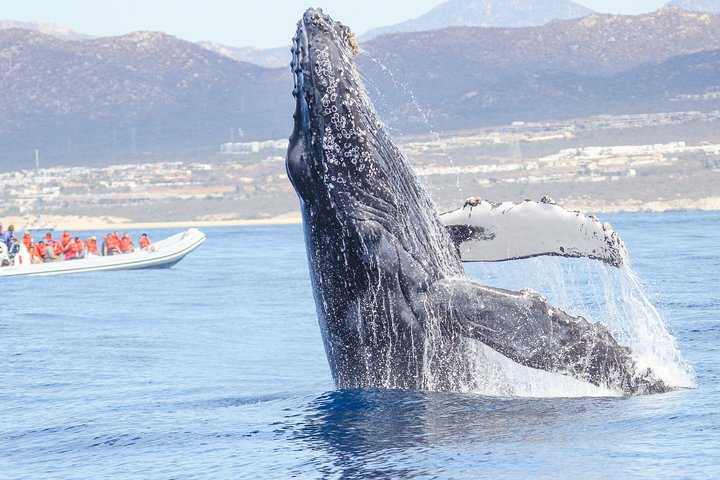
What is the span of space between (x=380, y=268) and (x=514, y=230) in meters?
1.59

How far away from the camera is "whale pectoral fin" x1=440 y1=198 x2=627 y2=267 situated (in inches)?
398

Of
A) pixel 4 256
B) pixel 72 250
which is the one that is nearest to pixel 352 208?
pixel 4 256

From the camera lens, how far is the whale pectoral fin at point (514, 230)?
10109mm

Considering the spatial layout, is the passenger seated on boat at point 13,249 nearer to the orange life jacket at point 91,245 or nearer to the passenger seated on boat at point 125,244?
the orange life jacket at point 91,245

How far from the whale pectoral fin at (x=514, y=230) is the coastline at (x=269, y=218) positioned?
4274 inches

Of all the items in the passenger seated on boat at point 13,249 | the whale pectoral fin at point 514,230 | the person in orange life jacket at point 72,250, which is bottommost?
the person in orange life jacket at point 72,250

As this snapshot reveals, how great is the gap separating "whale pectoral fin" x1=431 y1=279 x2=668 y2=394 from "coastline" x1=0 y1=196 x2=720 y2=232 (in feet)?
360

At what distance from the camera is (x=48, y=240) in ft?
135

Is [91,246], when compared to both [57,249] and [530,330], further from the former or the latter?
[530,330]

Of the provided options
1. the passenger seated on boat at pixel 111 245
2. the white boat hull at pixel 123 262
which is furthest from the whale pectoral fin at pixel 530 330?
the passenger seated on boat at pixel 111 245

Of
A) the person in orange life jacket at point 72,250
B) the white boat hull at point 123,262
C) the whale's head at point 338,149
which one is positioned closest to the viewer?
the whale's head at point 338,149

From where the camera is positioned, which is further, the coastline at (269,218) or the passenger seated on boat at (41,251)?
the coastline at (269,218)

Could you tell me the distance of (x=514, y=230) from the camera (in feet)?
33.8

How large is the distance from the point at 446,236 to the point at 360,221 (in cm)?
105
